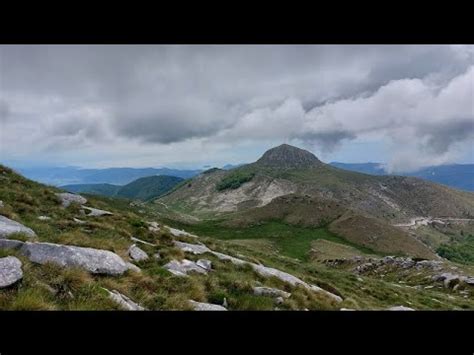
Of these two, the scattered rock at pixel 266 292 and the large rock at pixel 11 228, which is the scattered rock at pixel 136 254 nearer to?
the large rock at pixel 11 228

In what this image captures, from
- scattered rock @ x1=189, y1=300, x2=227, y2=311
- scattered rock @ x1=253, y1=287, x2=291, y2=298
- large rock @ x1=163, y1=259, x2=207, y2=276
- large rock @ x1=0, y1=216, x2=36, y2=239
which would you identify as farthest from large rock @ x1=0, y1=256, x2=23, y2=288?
scattered rock @ x1=253, y1=287, x2=291, y2=298

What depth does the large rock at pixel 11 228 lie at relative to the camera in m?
9.52

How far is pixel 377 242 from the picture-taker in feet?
362

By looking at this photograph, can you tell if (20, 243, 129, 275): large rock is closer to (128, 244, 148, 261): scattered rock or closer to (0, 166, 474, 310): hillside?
(0, 166, 474, 310): hillside

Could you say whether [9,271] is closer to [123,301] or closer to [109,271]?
[123,301]

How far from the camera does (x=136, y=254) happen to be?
11.8 m

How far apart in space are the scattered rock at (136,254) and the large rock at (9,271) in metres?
4.72

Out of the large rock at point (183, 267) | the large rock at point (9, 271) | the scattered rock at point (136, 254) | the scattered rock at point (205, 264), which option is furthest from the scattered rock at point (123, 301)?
the scattered rock at point (205, 264)

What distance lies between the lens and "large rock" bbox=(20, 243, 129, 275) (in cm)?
819
